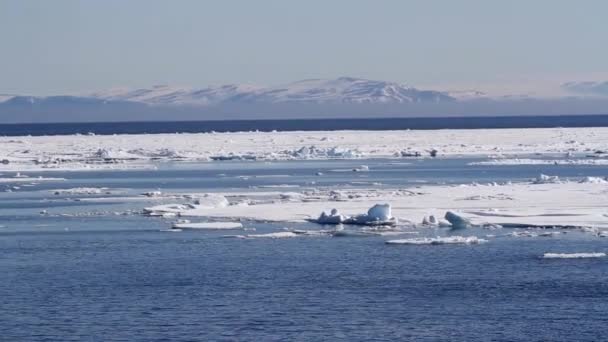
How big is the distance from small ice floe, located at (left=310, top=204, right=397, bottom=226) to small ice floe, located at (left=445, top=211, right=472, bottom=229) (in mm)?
1027

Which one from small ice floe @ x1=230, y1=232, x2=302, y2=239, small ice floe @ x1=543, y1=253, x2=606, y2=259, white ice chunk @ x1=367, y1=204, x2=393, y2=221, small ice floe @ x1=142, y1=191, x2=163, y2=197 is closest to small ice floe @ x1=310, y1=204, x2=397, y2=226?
white ice chunk @ x1=367, y1=204, x2=393, y2=221

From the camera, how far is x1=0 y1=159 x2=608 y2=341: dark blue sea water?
12.1 m

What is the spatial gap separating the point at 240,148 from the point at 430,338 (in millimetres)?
39506

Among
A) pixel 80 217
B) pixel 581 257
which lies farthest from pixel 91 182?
pixel 581 257

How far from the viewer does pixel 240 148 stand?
50.8 m

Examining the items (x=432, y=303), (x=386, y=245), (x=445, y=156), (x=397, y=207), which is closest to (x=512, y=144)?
(x=445, y=156)

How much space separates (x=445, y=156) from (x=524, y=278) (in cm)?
3003

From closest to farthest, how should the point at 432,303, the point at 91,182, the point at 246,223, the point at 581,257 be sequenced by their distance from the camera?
the point at 432,303 < the point at 581,257 < the point at 246,223 < the point at 91,182

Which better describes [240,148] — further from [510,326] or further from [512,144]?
[510,326]

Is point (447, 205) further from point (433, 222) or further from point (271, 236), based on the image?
point (271, 236)

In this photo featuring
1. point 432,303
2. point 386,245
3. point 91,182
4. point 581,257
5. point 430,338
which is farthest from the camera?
point 91,182

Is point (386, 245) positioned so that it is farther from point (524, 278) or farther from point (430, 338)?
point (430, 338)

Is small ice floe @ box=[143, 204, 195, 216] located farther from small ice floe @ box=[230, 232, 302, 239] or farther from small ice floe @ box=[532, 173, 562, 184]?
small ice floe @ box=[532, 173, 562, 184]

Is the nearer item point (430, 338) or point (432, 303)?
point (430, 338)
